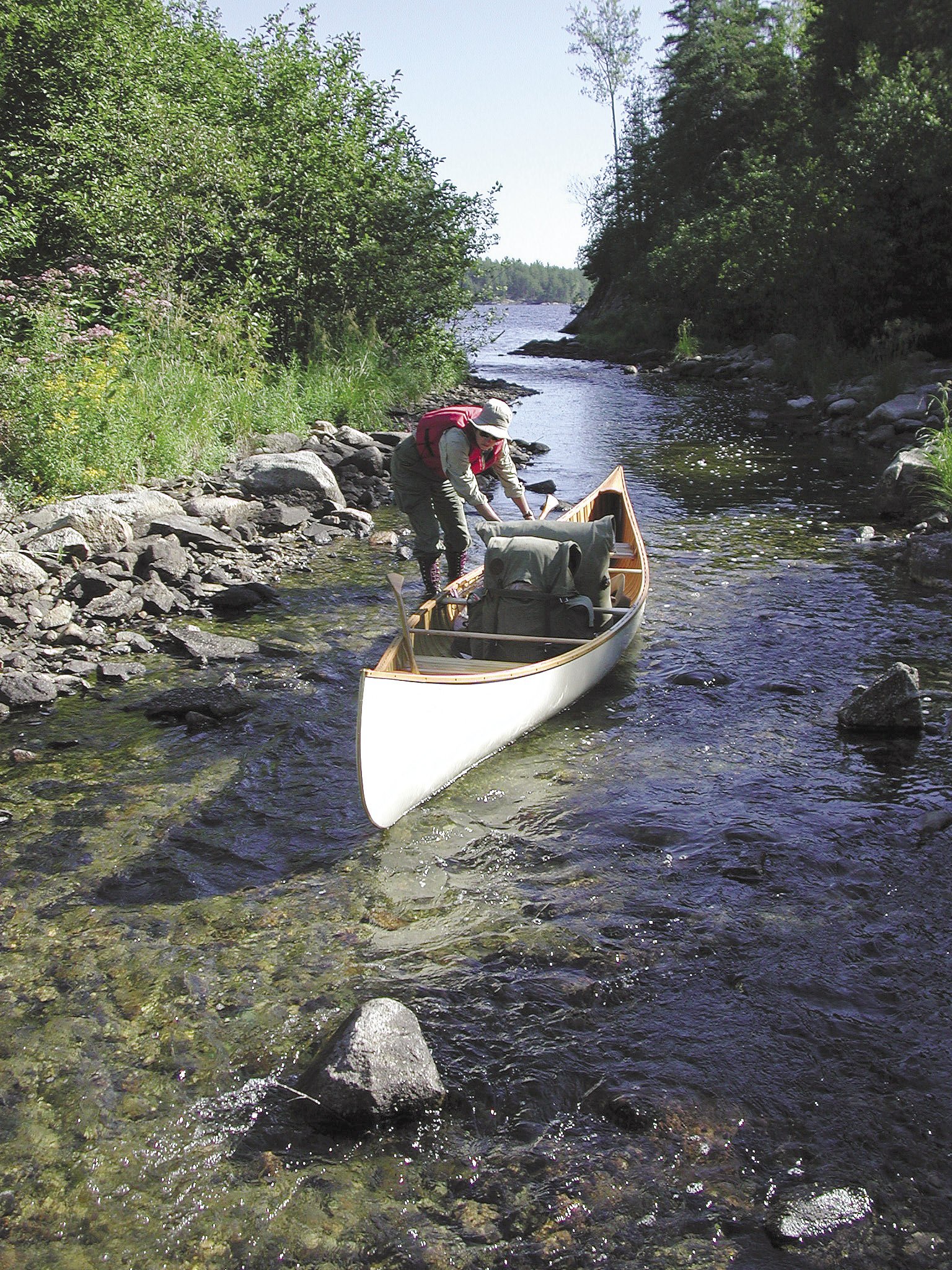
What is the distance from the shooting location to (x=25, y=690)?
24.1 feet

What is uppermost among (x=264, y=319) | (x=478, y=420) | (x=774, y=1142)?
(x=264, y=319)

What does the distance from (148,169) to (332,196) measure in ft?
12.8

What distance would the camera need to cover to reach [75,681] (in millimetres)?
7691

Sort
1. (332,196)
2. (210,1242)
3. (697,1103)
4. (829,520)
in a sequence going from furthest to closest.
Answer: (332,196) → (829,520) → (697,1103) → (210,1242)

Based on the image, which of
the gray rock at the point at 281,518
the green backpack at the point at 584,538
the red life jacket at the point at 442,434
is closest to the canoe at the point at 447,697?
the green backpack at the point at 584,538

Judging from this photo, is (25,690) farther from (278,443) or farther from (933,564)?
(933,564)

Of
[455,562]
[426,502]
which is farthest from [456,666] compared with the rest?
[455,562]

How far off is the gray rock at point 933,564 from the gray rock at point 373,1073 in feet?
26.8

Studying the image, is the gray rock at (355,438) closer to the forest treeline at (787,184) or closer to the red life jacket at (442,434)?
the red life jacket at (442,434)

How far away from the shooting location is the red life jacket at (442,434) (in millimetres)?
8102

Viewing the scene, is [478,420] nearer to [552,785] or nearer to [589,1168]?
[552,785]

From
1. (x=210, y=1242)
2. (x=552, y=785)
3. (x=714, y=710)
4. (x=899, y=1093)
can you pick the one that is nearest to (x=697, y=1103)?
(x=899, y=1093)

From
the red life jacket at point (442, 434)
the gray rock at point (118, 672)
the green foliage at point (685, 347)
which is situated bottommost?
the gray rock at point (118, 672)

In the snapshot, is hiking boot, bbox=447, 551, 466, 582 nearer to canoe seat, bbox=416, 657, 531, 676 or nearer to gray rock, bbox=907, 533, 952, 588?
canoe seat, bbox=416, 657, 531, 676
